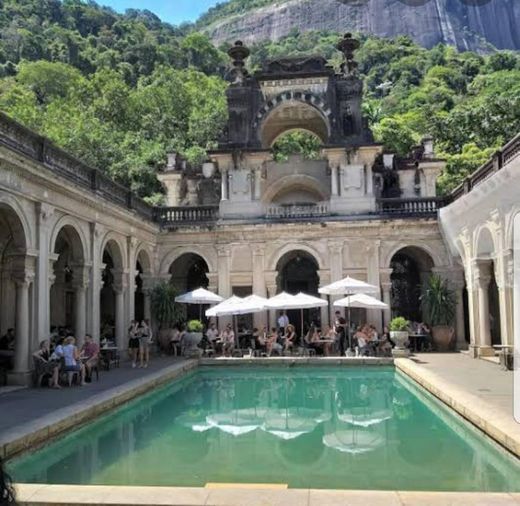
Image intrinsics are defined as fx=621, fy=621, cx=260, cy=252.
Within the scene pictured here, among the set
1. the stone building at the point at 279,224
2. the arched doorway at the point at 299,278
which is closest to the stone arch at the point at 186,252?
the stone building at the point at 279,224

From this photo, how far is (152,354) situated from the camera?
22.1m

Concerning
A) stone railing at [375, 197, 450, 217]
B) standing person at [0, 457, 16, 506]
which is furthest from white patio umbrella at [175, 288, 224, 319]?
standing person at [0, 457, 16, 506]

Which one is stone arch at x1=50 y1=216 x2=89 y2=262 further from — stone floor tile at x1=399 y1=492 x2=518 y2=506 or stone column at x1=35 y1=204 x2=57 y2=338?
stone floor tile at x1=399 y1=492 x2=518 y2=506

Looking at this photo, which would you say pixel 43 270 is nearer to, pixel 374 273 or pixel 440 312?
pixel 374 273

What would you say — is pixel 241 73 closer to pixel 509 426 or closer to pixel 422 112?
pixel 509 426

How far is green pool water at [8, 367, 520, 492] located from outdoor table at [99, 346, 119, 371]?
4004 mm

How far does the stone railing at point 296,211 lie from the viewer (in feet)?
78.7

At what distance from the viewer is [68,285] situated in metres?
22.5

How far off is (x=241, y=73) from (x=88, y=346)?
52.9 ft

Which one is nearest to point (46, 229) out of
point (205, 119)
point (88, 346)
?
point (88, 346)

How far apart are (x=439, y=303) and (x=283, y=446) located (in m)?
14.1

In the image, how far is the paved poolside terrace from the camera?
5.38 meters

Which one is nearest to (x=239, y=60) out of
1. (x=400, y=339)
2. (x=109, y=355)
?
(x=400, y=339)

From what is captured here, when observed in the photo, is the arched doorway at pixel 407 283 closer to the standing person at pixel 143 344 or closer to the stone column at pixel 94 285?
the standing person at pixel 143 344
